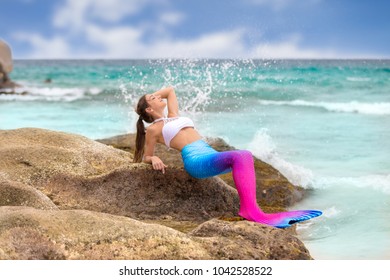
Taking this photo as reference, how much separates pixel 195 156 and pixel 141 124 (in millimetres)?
680

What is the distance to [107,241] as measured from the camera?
4051 millimetres

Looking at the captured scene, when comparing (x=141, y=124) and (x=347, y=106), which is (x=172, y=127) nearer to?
(x=141, y=124)

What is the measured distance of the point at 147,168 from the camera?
A: 5762mm

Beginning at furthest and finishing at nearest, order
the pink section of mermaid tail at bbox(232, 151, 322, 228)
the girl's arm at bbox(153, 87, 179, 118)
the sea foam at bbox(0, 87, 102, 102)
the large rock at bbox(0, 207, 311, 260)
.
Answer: the sea foam at bbox(0, 87, 102, 102) < the girl's arm at bbox(153, 87, 179, 118) < the pink section of mermaid tail at bbox(232, 151, 322, 228) < the large rock at bbox(0, 207, 311, 260)

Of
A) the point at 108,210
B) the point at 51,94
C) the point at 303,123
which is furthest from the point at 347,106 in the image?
the point at 108,210

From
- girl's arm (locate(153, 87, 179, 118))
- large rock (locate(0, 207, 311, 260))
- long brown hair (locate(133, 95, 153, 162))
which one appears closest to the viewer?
large rock (locate(0, 207, 311, 260))

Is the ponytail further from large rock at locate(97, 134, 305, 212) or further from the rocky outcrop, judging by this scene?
large rock at locate(97, 134, 305, 212)

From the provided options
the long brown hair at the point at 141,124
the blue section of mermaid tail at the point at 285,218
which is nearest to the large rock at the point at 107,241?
the blue section of mermaid tail at the point at 285,218

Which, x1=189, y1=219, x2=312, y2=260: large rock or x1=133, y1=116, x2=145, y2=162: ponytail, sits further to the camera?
x1=133, y1=116, x2=145, y2=162: ponytail

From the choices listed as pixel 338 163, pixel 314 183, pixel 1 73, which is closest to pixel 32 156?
pixel 314 183

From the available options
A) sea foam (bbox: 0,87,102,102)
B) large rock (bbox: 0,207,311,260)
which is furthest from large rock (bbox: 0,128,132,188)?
sea foam (bbox: 0,87,102,102)

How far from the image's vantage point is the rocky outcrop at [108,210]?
13.2 ft

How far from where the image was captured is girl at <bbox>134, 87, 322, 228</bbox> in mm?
5211

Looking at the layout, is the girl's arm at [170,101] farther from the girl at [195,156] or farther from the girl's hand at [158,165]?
the girl's hand at [158,165]
